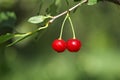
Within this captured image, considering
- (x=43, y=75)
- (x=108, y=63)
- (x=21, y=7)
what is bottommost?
(x=108, y=63)

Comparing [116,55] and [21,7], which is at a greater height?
[21,7]

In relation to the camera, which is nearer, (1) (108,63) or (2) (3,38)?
(2) (3,38)

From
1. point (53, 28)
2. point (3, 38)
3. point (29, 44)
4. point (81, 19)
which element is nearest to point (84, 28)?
point (81, 19)

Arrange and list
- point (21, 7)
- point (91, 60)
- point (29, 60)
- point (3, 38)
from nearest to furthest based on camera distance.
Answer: point (3, 38), point (21, 7), point (29, 60), point (91, 60)

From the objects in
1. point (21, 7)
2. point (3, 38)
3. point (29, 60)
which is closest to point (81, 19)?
point (29, 60)

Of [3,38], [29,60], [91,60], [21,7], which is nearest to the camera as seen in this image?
[3,38]

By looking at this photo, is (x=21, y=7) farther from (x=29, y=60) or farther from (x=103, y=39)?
(x=103, y=39)
